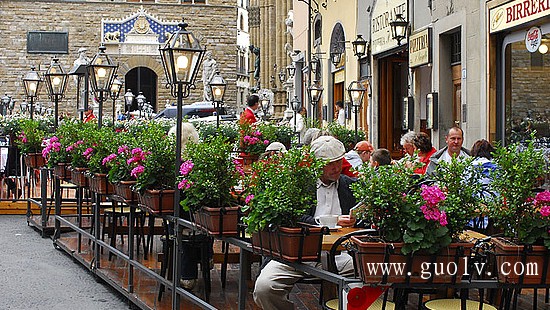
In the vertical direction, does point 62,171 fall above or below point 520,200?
above

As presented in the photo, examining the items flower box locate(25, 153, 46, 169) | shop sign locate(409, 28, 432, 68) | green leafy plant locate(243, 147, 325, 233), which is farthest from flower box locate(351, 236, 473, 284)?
shop sign locate(409, 28, 432, 68)

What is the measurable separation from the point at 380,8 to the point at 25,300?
1277cm

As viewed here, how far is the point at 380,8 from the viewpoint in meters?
19.2

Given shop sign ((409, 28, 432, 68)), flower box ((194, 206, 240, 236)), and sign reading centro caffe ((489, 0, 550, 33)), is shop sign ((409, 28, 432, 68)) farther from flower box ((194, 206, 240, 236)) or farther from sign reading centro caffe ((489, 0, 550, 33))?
flower box ((194, 206, 240, 236))

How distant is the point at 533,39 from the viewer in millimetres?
11508

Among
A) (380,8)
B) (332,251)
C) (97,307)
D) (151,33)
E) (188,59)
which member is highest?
(151,33)

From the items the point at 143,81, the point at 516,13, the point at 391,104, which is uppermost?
the point at 143,81

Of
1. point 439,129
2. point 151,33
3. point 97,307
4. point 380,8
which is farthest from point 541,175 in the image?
point 151,33

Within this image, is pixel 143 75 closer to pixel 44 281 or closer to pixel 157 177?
pixel 44 281

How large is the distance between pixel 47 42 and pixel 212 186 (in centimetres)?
3934

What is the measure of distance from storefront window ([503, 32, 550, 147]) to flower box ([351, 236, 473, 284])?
23.8ft

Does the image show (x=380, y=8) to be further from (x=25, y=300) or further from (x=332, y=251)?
(x=332, y=251)

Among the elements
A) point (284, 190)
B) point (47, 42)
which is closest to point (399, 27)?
point (284, 190)

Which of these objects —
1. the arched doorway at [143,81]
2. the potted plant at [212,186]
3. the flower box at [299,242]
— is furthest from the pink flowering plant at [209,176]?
the arched doorway at [143,81]
